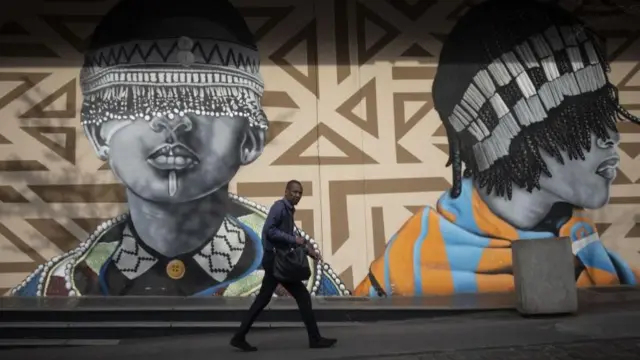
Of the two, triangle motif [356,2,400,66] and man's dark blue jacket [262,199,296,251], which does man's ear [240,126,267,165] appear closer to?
triangle motif [356,2,400,66]

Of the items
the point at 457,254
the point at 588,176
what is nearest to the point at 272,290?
the point at 457,254

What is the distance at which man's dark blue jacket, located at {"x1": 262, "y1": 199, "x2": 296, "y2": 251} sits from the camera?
18.8ft

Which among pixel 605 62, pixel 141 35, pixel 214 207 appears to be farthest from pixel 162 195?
pixel 605 62

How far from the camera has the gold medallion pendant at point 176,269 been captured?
858 centimetres

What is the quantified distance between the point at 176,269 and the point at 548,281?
4956 millimetres

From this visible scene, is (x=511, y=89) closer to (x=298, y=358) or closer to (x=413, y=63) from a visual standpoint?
(x=413, y=63)

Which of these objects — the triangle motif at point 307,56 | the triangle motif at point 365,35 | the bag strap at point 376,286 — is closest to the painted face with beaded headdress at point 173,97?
the triangle motif at point 307,56

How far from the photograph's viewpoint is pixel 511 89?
9227 millimetres

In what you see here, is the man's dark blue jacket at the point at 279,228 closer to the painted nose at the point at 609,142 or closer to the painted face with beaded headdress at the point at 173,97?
the painted face with beaded headdress at the point at 173,97

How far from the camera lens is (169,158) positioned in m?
8.59

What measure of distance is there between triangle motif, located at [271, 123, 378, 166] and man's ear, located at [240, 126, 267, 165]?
1.02ft

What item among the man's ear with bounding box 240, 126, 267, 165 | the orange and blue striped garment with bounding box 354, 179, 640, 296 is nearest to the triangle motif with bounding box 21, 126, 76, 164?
the man's ear with bounding box 240, 126, 267, 165

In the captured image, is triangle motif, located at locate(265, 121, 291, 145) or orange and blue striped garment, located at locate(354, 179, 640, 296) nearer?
orange and blue striped garment, located at locate(354, 179, 640, 296)

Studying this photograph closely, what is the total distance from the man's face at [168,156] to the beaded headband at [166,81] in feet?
0.53
